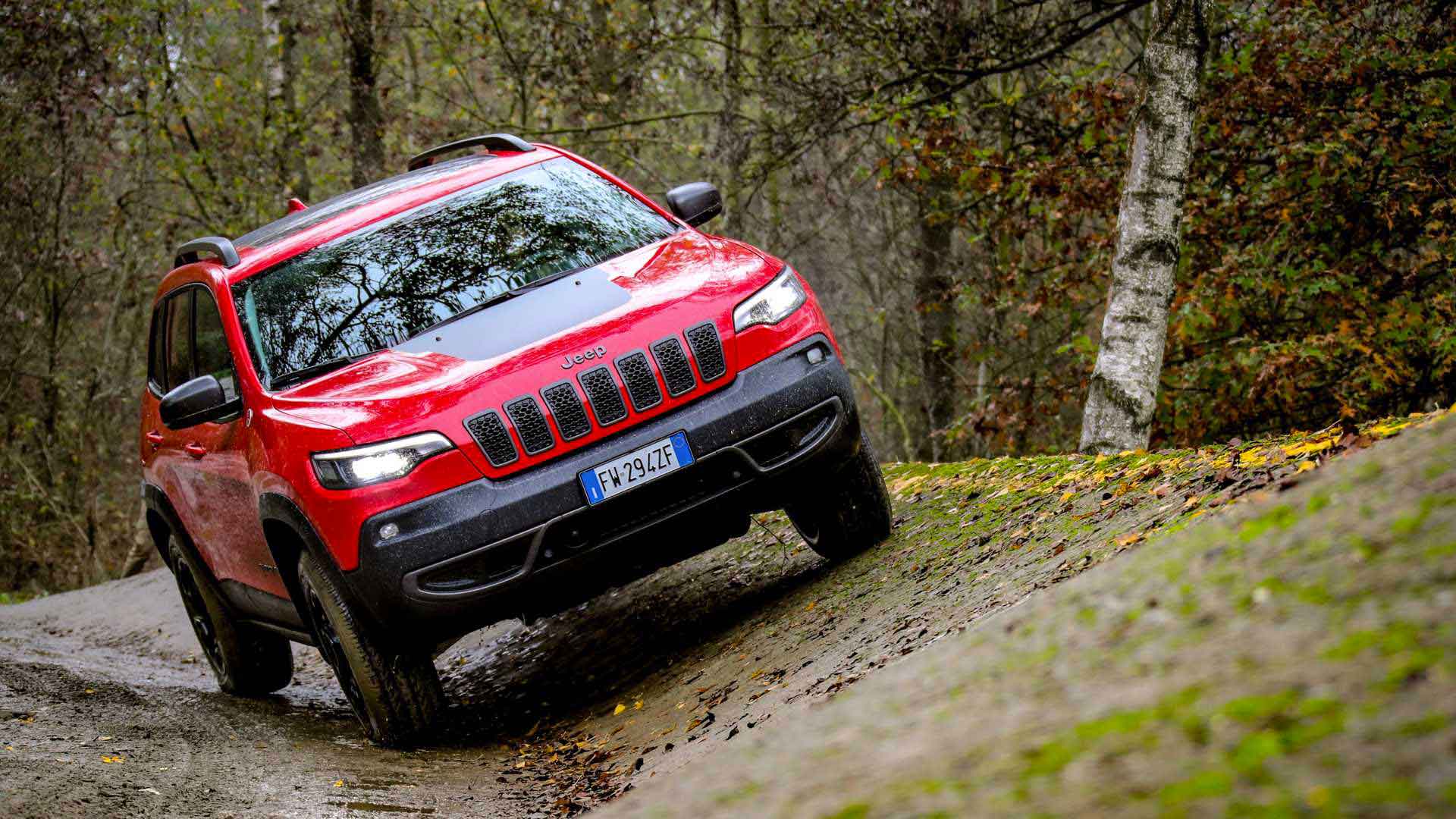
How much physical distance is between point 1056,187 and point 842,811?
11329 mm

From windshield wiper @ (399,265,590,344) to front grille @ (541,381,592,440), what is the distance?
31.8 inches

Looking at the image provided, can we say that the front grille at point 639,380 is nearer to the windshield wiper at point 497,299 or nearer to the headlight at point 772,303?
the headlight at point 772,303

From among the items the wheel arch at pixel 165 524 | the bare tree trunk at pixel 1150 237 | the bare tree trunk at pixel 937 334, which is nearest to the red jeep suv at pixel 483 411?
the wheel arch at pixel 165 524

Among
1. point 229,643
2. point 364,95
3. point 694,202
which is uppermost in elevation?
point 364,95

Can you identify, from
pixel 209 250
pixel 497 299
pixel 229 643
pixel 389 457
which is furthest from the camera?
pixel 229 643

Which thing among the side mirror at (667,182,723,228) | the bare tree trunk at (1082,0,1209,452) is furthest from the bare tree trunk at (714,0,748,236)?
the side mirror at (667,182,723,228)

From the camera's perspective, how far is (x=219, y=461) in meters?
6.76

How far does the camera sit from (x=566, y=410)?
567 cm

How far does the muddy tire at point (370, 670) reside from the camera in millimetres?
5887

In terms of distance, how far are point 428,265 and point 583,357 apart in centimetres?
125

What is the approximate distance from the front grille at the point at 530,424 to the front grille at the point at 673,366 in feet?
1.75

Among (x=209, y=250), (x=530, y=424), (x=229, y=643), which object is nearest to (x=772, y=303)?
(x=530, y=424)

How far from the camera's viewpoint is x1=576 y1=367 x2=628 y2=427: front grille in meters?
5.71

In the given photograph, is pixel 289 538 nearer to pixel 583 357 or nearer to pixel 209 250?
pixel 583 357
